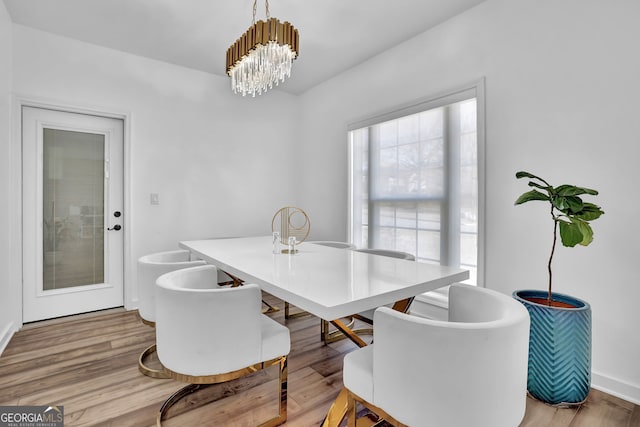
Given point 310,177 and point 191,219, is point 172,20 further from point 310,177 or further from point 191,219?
point 310,177

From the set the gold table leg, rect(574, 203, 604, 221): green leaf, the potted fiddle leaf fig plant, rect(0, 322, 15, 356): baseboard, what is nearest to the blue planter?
the potted fiddle leaf fig plant

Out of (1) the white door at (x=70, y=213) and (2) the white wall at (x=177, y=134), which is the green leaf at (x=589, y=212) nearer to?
(2) the white wall at (x=177, y=134)

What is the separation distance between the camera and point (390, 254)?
97.7 inches

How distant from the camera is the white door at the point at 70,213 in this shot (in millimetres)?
2885

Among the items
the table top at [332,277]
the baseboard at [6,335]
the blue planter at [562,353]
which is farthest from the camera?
the baseboard at [6,335]

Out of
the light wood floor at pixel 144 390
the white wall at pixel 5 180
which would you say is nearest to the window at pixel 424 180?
the light wood floor at pixel 144 390

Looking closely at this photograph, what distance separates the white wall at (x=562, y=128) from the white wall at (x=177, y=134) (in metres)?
2.09

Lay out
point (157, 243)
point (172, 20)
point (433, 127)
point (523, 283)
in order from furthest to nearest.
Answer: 1. point (157, 243)
2. point (433, 127)
3. point (172, 20)
4. point (523, 283)

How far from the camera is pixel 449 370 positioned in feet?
3.00

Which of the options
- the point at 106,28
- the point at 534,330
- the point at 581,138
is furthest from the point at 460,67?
the point at 106,28

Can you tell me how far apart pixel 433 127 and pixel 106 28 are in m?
3.00

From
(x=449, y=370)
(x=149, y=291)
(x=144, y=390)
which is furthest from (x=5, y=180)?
(x=449, y=370)

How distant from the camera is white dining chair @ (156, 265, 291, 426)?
128 centimetres

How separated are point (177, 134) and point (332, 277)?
9.36 feet
